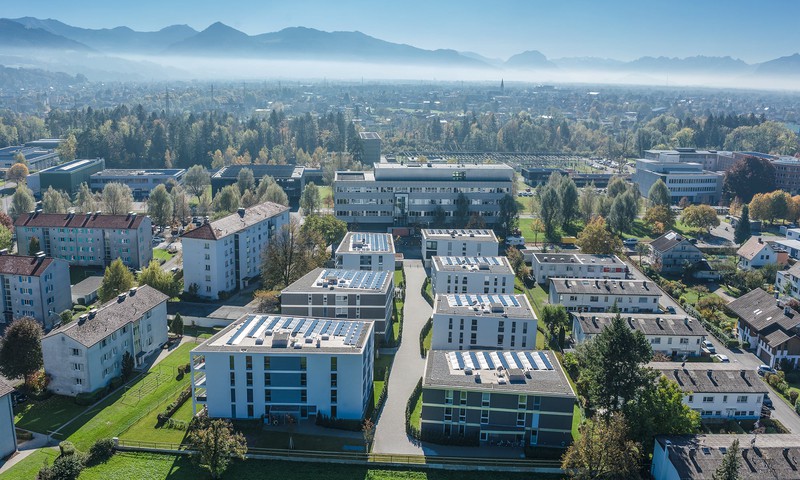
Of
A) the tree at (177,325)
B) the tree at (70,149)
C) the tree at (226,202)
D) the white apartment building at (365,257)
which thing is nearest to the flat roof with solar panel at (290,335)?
the tree at (177,325)

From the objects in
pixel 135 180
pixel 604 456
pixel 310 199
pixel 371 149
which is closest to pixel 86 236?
pixel 310 199

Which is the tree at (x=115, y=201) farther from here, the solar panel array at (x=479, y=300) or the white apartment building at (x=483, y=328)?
the white apartment building at (x=483, y=328)

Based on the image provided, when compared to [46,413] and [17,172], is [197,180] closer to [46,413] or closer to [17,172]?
[17,172]

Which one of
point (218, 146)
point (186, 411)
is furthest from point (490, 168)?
point (218, 146)

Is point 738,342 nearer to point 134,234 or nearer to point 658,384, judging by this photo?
point 658,384

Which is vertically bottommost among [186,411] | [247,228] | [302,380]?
[186,411]

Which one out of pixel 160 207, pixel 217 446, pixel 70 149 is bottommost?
pixel 217 446

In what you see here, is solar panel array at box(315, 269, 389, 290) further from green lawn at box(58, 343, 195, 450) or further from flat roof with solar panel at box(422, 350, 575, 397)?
green lawn at box(58, 343, 195, 450)
